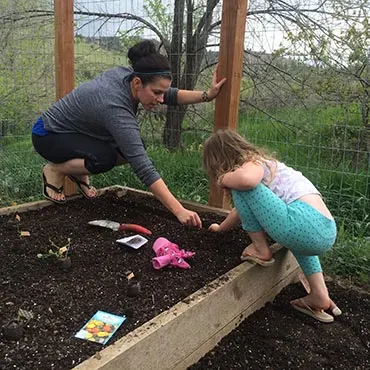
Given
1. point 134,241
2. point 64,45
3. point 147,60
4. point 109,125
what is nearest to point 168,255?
point 134,241

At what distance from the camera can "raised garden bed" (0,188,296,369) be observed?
5.02 ft

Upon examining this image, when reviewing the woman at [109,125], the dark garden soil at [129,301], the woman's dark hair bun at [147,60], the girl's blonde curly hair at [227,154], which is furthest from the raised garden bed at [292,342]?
the woman's dark hair bun at [147,60]

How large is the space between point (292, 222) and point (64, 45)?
7.41 feet

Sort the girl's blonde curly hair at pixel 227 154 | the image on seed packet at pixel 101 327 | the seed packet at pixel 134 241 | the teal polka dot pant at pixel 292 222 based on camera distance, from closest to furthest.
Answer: the image on seed packet at pixel 101 327, the teal polka dot pant at pixel 292 222, the girl's blonde curly hair at pixel 227 154, the seed packet at pixel 134 241

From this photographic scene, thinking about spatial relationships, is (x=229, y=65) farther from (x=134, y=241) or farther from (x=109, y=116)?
(x=134, y=241)

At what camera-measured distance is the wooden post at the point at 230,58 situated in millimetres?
2715

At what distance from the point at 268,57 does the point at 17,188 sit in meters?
2.48

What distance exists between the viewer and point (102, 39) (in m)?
4.40

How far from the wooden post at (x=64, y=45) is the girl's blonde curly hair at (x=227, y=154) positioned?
1.61 m

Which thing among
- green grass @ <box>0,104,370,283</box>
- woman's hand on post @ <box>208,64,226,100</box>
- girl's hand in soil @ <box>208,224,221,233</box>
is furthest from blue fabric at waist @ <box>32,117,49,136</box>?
girl's hand in soil @ <box>208,224,221,233</box>

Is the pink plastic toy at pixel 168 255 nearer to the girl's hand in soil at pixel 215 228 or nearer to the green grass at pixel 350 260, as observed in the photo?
the girl's hand in soil at pixel 215 228

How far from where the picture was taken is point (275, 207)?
1987 millimetres

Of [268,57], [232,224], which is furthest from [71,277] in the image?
[268,57]

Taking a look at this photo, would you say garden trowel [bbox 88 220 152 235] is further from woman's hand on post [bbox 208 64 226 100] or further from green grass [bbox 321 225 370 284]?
green grass [bbox 321 225 370 284]
